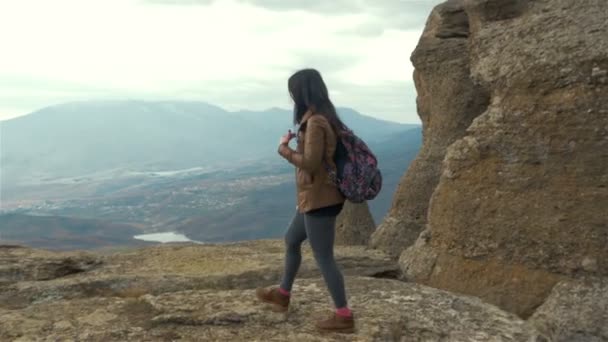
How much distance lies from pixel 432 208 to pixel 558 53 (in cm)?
421

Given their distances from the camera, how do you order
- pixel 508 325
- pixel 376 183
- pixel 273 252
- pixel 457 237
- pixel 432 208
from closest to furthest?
1. pixel 376 183
2. pixel 508 325
3. pixel 457 237
4. pixel 432 208
5. pixel 273 252

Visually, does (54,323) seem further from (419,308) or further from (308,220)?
(419,308)

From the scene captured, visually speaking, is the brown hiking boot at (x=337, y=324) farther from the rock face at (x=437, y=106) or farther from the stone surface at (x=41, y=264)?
the rock face at (x=437, y=106)

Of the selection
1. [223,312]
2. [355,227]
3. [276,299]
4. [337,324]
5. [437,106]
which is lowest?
[355,227]

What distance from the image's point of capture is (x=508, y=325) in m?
10.0

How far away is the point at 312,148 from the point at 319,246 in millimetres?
1349

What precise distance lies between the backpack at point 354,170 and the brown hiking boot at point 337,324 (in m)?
1.89

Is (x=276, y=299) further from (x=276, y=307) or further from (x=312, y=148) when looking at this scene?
(x=312, y=148)

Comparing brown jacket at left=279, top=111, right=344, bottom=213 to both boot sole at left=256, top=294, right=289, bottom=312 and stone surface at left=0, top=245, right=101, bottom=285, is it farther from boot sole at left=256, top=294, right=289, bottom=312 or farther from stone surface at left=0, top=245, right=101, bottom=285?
stone surface at left=0, top=245, right=101, bottom=285

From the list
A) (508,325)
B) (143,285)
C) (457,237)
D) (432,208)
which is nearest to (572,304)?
(508,325)

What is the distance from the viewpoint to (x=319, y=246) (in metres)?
8.09

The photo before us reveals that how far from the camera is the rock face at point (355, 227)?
2328 centimetres

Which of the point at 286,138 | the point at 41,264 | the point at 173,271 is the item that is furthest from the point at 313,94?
the point at 41,264

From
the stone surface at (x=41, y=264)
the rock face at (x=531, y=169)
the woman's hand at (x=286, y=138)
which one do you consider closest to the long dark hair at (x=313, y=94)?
the woman's hand at (x=286, y=138)
